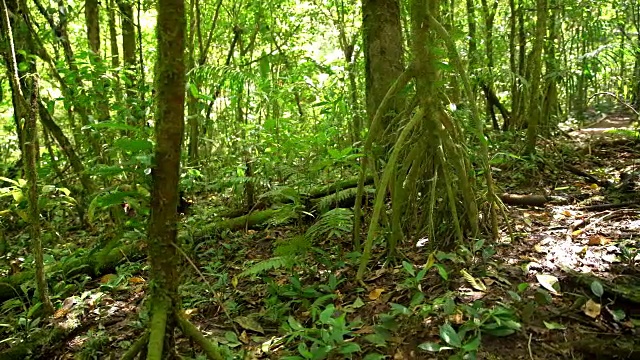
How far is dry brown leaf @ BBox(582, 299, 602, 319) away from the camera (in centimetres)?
240

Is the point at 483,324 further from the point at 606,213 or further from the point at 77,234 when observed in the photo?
the point at 77,234

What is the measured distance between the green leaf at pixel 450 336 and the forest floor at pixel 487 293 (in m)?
0.10

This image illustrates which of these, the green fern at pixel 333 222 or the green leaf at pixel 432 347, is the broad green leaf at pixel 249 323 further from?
the green leaf at pixel 432 347

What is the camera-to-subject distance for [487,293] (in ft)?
8.75

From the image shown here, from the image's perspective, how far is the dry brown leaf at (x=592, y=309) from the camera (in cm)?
240

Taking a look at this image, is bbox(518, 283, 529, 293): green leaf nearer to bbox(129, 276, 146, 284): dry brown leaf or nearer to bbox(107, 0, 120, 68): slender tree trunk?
bbox(129, 276, 146, 284): dry brown leaf

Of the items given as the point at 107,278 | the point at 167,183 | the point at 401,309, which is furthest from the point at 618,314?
the point at 107,278

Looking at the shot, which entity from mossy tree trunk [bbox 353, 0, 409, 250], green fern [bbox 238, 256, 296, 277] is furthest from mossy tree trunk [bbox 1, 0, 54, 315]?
mossy tree trunk [bbox 353, 0, 409, 250]

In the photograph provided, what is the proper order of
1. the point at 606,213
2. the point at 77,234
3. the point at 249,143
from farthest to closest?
the point at 77,234
the point at 249,143
the point at 606,213

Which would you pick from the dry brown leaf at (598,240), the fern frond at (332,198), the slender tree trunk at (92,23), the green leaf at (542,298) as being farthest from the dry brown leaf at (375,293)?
the slender tree trunk at (92,23)

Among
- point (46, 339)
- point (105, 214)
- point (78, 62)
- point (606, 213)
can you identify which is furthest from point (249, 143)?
point (606, 213)

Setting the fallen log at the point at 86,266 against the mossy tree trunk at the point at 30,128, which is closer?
the mossy tree trunk at the point at 30,128

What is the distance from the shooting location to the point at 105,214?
234 inches

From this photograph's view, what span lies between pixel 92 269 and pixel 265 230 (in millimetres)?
1530
